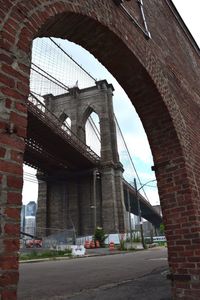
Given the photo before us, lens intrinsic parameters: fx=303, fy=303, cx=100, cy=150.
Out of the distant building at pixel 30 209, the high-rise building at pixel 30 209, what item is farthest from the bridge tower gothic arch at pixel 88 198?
the high-rise building at pixel 30 209

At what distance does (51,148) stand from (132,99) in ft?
83.4

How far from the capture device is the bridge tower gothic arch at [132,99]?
1780 mm

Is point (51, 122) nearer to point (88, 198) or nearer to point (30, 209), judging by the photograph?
point (88, 198)

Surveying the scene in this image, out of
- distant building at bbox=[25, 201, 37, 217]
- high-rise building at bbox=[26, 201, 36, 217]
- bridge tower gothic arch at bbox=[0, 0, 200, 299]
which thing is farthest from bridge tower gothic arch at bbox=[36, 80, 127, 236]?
high-rise building at bbox=[26, 201, 36, 217]

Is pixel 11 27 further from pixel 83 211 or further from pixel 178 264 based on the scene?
pixel 83 211

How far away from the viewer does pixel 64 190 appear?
3441cm

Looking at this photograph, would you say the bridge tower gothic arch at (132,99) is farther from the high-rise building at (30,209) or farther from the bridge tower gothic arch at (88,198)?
the high-rise building at (30,209)

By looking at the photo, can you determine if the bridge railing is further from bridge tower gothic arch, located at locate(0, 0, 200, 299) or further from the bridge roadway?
bridge tower gothic arch, located at locate(0, 0, 200, 299)

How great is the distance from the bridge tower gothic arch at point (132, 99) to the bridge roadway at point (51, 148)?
1855cm

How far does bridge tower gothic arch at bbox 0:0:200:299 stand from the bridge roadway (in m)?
18.6

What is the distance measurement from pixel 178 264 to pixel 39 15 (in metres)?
3.21

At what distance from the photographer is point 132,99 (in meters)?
4.46

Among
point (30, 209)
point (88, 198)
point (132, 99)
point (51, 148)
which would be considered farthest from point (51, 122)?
point (30, 209)

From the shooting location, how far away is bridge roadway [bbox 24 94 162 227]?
25.4 meters
